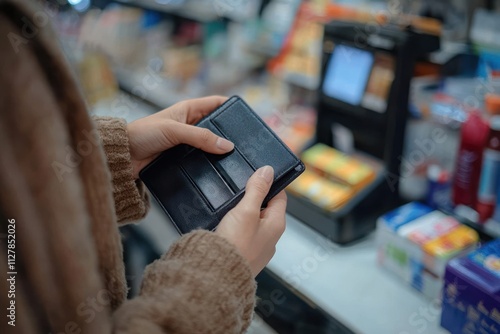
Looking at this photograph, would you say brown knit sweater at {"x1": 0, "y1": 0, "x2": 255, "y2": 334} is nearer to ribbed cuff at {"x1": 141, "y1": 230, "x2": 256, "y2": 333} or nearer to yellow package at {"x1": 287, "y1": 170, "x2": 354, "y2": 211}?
ribbed cuff at {"x1": 141, "y1": 230, "x2": 256, "y2": 333}

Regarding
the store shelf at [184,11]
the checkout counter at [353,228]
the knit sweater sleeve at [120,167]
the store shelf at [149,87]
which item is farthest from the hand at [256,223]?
the store shelf at [184,11]

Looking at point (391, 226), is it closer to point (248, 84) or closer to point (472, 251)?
point (472, 251)

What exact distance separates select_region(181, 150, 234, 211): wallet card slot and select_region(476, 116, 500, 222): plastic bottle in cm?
82

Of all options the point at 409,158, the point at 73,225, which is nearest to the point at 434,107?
the point at 409,158

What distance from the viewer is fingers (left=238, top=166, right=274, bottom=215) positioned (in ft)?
3.05

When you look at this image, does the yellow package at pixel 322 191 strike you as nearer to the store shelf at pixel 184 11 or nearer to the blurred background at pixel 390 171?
the blurred background at pixel 390 171

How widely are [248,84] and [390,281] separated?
1656 mm

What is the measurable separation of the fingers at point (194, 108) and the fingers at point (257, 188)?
0.34 m

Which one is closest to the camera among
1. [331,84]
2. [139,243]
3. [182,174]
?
[182,174]

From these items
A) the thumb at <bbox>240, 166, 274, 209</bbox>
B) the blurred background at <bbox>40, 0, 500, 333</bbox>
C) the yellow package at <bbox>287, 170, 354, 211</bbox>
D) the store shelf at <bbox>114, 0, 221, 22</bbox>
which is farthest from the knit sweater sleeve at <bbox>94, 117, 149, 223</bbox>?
the store shelf at <bbox>114, 0, 221, 22</bbox>

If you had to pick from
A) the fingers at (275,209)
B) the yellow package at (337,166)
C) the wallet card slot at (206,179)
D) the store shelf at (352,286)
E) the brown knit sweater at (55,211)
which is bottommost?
the store shelf at (352,286)

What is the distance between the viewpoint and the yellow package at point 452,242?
4.27 feet

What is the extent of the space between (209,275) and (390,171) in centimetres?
102

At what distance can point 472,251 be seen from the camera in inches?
49.4
